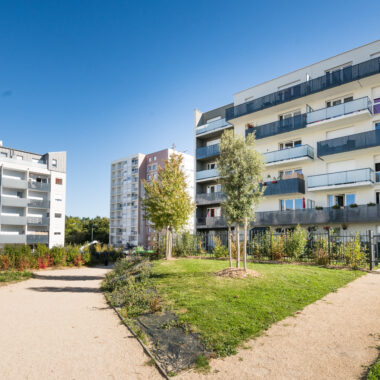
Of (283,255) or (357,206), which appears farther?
(357,206)

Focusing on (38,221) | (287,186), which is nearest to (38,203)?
(38,221)

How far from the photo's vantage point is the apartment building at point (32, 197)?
47.8 metres

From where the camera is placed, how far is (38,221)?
165 ft

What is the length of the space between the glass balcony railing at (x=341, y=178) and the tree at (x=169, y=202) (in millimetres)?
11900

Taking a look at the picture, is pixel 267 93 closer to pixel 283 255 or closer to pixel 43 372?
pixel 283 255

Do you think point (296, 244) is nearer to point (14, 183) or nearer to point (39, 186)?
point (14, 183)

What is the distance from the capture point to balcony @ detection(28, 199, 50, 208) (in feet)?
166

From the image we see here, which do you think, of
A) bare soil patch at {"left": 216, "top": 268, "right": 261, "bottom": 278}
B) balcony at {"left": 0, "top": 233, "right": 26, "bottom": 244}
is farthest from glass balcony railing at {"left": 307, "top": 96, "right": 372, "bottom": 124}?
balcony at {"left": 0, "top": 233, "right": 26, "bottom": 244}

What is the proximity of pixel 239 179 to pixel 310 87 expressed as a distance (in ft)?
64.1

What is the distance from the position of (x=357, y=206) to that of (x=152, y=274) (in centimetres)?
1776

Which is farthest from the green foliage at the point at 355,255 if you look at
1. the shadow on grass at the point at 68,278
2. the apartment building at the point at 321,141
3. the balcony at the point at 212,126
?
the balcony at the point at 212,126

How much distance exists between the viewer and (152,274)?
13.3 metres

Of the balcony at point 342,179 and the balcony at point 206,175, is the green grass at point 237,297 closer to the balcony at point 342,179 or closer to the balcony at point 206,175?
the balcony at point 342,179

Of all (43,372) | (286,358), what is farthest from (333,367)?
(43,372)
